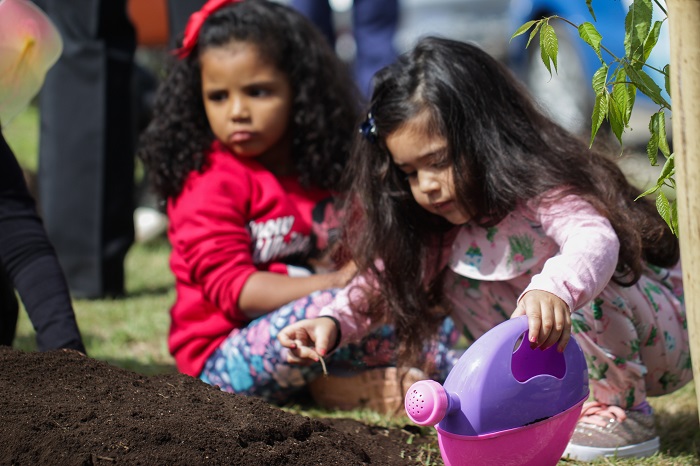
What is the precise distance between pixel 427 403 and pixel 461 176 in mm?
640

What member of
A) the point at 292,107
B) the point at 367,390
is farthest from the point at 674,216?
the point at 292,107

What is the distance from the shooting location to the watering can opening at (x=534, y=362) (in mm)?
1667

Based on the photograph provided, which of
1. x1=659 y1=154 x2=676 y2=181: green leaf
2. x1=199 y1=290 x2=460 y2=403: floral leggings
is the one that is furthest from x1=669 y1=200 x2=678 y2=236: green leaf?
x1=199 y1=290 x2=460 y2=403: floral leggings

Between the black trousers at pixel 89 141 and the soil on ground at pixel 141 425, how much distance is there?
2030mm

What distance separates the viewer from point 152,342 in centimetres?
332

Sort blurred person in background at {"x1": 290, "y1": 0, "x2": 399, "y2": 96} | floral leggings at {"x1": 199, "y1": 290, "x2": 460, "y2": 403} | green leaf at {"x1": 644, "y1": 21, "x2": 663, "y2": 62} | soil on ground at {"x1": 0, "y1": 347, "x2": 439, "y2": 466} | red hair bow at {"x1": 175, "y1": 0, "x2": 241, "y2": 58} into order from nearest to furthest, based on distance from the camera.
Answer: green leaf at {"x1": 644, "y1": 21, "x2": 663, "y2": 62}
soil on ground at {"x1": 0, "y1": 347, "x2": 439, "y2": 466}
floral leggings at {"x1": 199, "y1": 290, "x2": 460, "y2": 403}
red hair bow at {"x1": 175, "y1": 0, "x2": 241, "y2": 58}
blurred person in background at {"x1": 290, "y1": 0, "x2": 399, "y2": 96}

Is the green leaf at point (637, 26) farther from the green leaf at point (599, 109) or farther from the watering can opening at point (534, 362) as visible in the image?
the watering can opening at point (534, 362)

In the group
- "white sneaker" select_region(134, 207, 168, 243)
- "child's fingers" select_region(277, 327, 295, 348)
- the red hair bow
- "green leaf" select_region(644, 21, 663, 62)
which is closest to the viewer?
"green leaf" select_region(644, 21, 663, 62)

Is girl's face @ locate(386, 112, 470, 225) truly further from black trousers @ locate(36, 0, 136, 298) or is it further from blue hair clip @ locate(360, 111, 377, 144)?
black trousers @ locate(36, 0, 136, 298)

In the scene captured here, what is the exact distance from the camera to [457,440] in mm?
1667

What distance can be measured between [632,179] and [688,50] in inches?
48.7

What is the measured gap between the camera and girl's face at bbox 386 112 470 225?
6.88ft

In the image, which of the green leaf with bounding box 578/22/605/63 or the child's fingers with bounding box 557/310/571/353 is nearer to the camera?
the green leaf with bounding box 578/22/605/63

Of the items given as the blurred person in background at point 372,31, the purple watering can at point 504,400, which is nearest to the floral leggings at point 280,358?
the purple watering can at point 504,400
